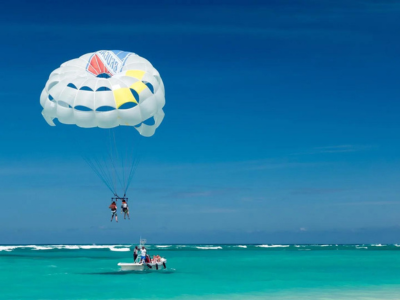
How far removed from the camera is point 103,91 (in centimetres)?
1873

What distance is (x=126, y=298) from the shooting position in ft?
61.9

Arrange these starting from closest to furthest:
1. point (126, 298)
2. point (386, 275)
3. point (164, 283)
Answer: point (126, 298)
point (164, 283)
point (386, 275)

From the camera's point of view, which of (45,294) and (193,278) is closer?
(45,294)

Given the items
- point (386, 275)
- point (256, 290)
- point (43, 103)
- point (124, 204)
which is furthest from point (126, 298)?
point (386, 275)

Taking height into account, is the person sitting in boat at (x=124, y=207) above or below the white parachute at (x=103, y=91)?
below

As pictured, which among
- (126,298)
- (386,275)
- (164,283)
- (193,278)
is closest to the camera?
(126,298)

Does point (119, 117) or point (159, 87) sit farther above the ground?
point (159, 87)

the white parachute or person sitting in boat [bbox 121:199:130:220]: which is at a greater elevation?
the white parachute

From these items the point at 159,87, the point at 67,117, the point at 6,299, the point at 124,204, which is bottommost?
the point at 6,299

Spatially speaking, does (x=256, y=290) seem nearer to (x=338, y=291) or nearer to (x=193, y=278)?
(x=338, y=291)

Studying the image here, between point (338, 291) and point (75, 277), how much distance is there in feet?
41.7

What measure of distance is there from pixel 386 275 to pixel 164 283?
1257cm

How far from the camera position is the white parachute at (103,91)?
18.6 m

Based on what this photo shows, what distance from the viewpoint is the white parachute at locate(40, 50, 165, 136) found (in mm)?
18609
